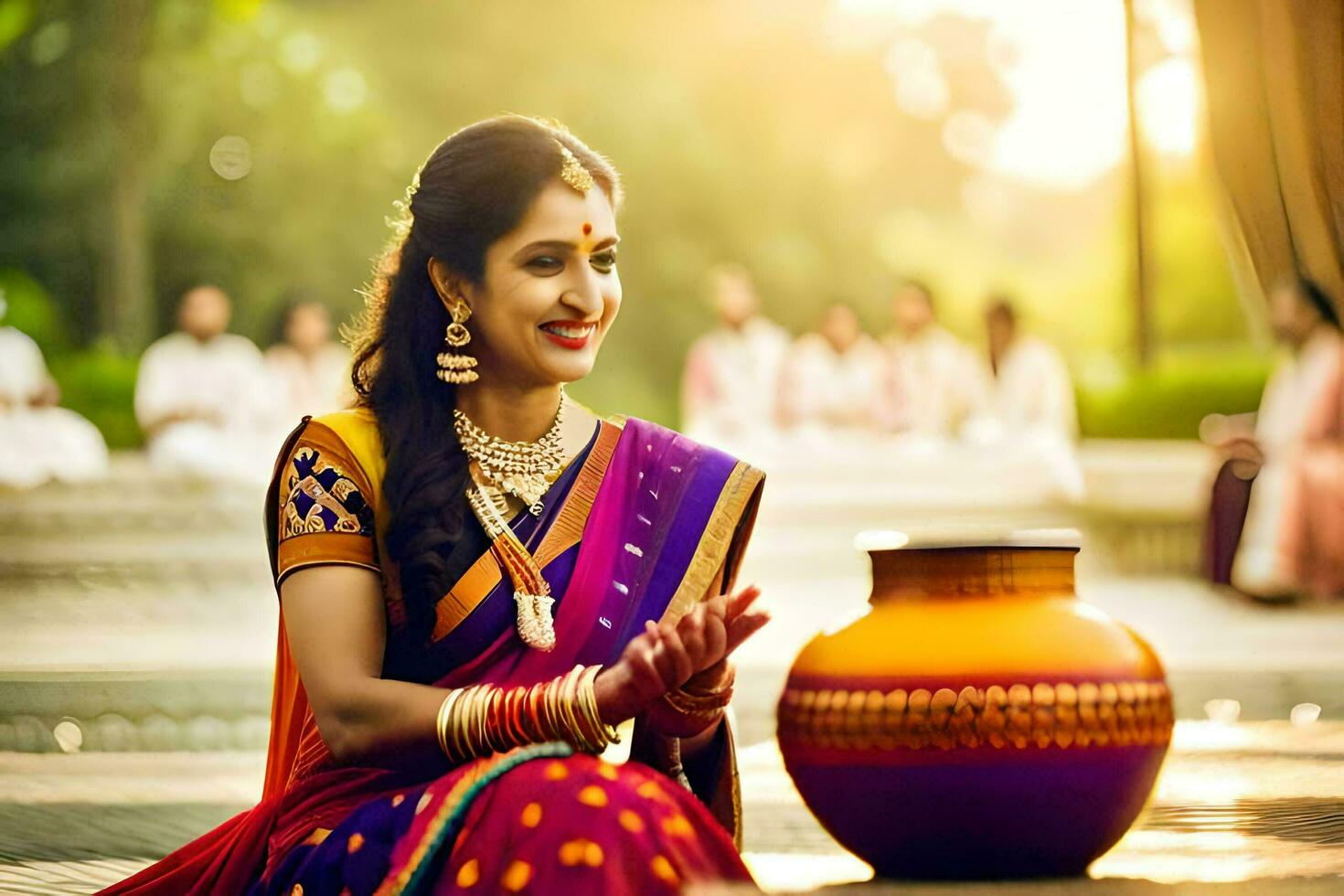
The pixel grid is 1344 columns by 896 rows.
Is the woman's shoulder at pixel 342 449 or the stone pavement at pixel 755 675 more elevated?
the woman's shoulder at pixel 342 449

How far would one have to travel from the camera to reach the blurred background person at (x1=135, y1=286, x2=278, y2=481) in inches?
390

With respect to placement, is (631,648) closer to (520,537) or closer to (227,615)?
(520,537)

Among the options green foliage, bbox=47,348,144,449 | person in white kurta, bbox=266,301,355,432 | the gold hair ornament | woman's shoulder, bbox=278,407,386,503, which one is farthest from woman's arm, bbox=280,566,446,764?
green foliage, bbox=47,348,144,449

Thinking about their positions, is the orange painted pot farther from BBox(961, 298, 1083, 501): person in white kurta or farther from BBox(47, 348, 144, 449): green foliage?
BBox(47, 348, 144, 449): green foliage

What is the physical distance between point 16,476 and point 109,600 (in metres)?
1.54

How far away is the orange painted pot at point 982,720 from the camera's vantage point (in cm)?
177

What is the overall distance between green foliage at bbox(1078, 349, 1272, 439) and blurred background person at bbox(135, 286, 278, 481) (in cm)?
641

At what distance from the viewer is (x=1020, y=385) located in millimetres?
10500

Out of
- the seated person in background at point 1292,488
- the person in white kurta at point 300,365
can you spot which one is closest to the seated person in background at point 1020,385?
the seated person in background at point 1292,488

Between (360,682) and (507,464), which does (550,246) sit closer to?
(507,464)

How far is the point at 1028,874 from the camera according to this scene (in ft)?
5.96

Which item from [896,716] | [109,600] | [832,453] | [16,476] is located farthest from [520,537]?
[832,453]

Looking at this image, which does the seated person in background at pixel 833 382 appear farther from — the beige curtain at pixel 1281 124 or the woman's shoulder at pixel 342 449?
the woman's shoulder at pixel 342 449

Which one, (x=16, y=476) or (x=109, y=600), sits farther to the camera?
(x=16, y=476)
